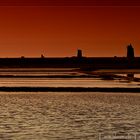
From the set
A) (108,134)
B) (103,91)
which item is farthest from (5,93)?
(108,134)

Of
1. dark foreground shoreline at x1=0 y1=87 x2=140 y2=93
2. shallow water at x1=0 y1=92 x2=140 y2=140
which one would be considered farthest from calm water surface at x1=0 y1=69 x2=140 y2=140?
dark foreground shoreline at x1=0 y1=87 x2=140 y2=93

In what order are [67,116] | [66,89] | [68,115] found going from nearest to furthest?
[67,116]
[68,115]
[66,89]

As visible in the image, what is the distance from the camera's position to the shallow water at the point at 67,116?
87.9ft

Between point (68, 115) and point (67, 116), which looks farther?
point (68, 115)

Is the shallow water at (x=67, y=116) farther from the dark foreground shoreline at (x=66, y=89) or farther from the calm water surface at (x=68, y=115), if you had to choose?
the dark foreground shoreline at (x=66, y=89)

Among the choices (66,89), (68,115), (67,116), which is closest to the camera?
(67,116)

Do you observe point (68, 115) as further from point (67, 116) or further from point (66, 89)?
point (66, 89)

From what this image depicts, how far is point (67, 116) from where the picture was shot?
1312 inches

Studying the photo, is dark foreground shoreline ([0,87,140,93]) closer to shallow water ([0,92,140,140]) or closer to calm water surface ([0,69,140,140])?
calm water surface ([0,69,140,140])

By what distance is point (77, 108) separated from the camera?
38125 mm

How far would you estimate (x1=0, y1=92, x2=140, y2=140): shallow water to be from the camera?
87.9 ft

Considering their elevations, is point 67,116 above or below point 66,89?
below

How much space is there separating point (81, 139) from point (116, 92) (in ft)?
92.3

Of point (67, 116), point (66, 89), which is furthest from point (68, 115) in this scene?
point (66, 89)
